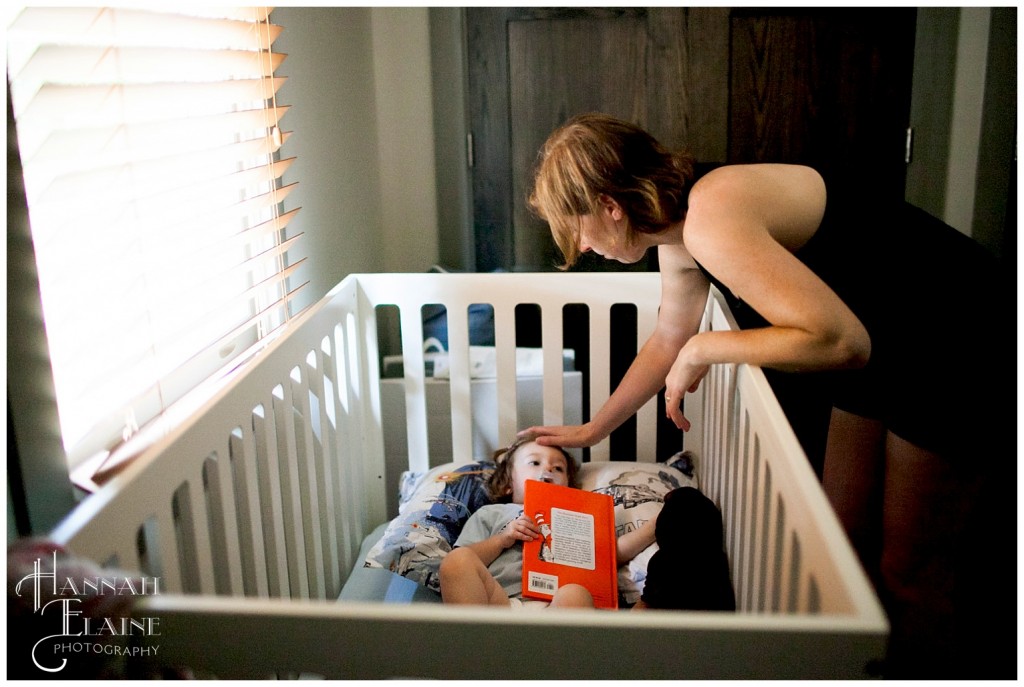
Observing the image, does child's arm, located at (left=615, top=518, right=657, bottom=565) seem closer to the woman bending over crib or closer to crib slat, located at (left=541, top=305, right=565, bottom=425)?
the woman bending over crib

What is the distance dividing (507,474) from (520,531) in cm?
24

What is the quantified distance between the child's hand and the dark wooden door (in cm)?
108

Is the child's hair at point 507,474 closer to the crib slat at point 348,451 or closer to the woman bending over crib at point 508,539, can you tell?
the woman bending over crib at point 508,539

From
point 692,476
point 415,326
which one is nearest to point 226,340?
point 415,326

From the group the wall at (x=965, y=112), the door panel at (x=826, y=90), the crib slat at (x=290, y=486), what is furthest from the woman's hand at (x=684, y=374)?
the wall at (x=965, y=112)

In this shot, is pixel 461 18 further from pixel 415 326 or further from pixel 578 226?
pixel 578 226

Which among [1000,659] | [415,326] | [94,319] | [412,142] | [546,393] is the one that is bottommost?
[1000,659]

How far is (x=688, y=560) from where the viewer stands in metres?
1.40

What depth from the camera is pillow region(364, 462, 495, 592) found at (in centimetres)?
154

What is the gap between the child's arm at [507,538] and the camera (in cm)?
155

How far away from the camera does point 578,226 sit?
1.37 meters

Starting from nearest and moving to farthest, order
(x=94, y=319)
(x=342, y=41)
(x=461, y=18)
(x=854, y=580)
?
(x=854, y=580), (x=94, y=319), (x=342, y=41), (x=461, y=18)

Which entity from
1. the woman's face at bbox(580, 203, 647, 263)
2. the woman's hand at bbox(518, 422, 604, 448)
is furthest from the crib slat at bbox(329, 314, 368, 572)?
the woman's face at bbox(580, 203, 647, 263)

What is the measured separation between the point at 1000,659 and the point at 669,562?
61cm
